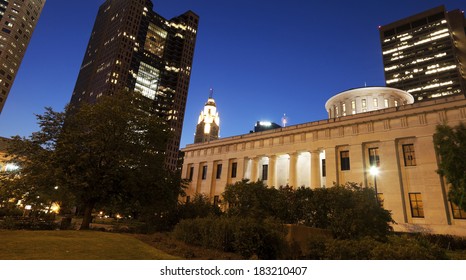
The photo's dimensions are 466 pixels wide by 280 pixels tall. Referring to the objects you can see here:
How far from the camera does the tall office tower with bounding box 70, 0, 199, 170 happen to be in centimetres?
14612

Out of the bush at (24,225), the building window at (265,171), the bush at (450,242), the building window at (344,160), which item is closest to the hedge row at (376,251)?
the bush at (450,242)

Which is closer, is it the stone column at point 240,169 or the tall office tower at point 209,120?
the stone column at point 240,169

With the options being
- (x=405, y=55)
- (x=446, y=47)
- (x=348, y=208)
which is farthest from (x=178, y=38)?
(x=348, y=208)

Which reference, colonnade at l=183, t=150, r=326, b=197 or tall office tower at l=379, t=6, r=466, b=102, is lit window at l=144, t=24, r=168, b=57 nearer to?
tall office tower at l=379, t=6, r=466, b=102

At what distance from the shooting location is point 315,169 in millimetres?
41250

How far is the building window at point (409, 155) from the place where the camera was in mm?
34394

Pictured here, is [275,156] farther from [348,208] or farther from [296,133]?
[348,208]

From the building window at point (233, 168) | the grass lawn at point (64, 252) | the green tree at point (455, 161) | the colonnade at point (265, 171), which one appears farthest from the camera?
the building window at point (233, 168)

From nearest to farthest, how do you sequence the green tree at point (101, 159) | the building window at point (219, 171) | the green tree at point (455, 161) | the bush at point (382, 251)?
the bush at point (382, 251)
the green tree at point (101, 159)
the green tree at point (455, 161)
the building window at point (219, 171)

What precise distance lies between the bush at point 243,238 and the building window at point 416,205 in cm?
2496

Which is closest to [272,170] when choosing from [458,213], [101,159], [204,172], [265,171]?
[265,171]

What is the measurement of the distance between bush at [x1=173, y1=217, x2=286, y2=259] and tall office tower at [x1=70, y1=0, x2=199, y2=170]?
123657 millimetres

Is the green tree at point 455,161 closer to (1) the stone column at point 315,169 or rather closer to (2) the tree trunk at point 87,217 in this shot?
(1) the stone column at point 315,169

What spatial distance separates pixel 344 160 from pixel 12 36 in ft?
471
